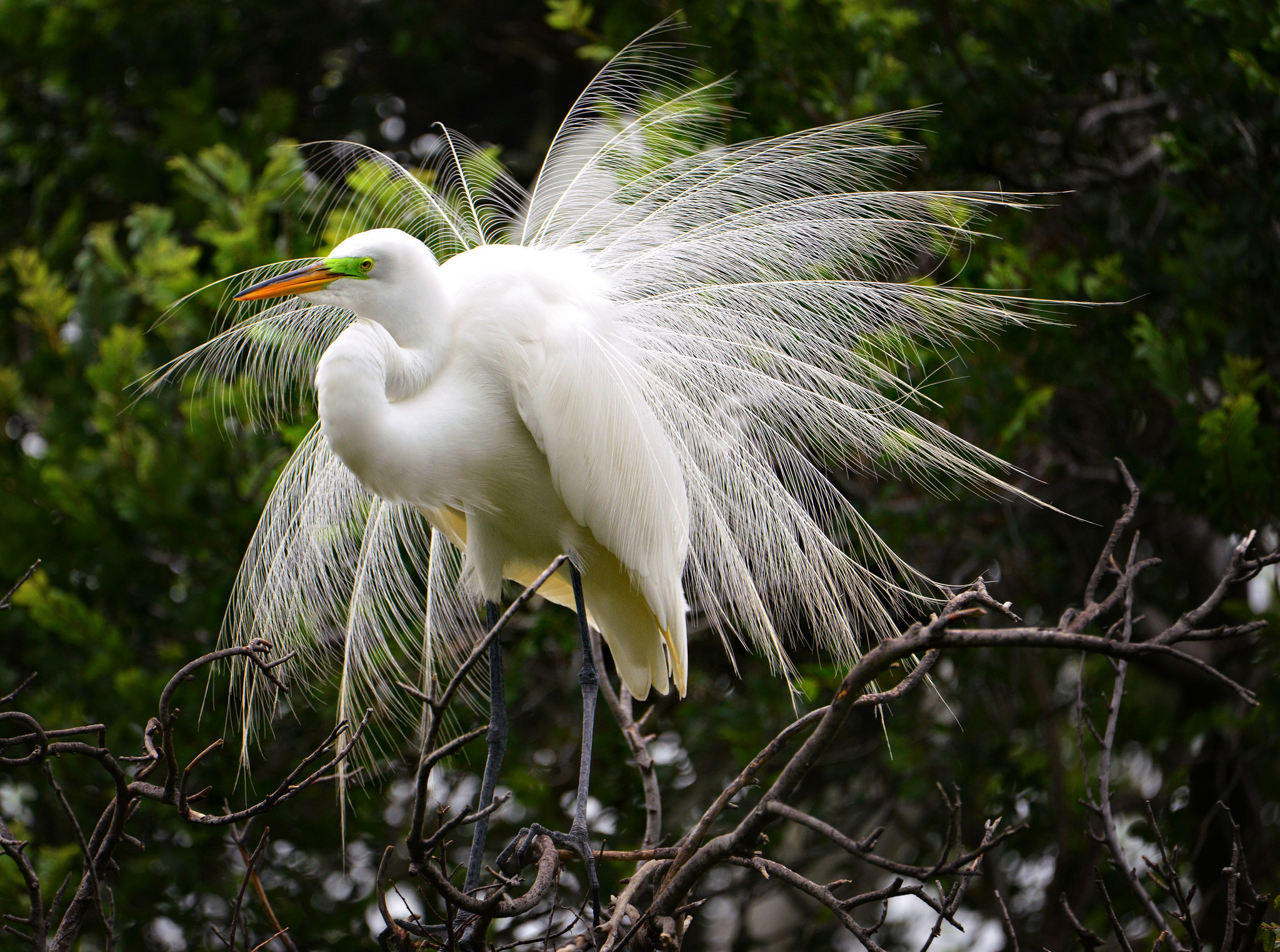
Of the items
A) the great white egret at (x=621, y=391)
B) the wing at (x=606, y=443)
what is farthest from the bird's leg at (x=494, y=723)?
the wing at (x=606, y=443)

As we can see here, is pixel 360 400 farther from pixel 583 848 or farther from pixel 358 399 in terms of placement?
pixel 583 848

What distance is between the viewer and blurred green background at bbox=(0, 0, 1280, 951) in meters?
3.51

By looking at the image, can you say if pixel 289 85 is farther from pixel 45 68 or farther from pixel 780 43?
pixel 780 43

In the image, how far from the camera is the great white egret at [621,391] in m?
2.50

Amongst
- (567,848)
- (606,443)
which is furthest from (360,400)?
(567,848)

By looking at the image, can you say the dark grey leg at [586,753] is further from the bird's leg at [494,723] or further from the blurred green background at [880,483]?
the blurred green background at [880,483]

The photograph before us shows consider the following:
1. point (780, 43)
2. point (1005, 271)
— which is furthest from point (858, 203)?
point (780, 43)

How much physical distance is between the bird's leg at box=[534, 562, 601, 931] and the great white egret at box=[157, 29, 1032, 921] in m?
0.01

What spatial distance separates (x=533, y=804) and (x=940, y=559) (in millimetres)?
1699

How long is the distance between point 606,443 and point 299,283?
73 centimetres

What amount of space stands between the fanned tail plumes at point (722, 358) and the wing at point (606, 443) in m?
0.08

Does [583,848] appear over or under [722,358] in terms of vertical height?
under

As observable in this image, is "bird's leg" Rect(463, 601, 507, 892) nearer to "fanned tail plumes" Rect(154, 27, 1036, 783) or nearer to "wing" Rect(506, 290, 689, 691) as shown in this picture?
"fanned tail plumes" Rect(154, 27, 1036, 783)

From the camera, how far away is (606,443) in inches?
100
